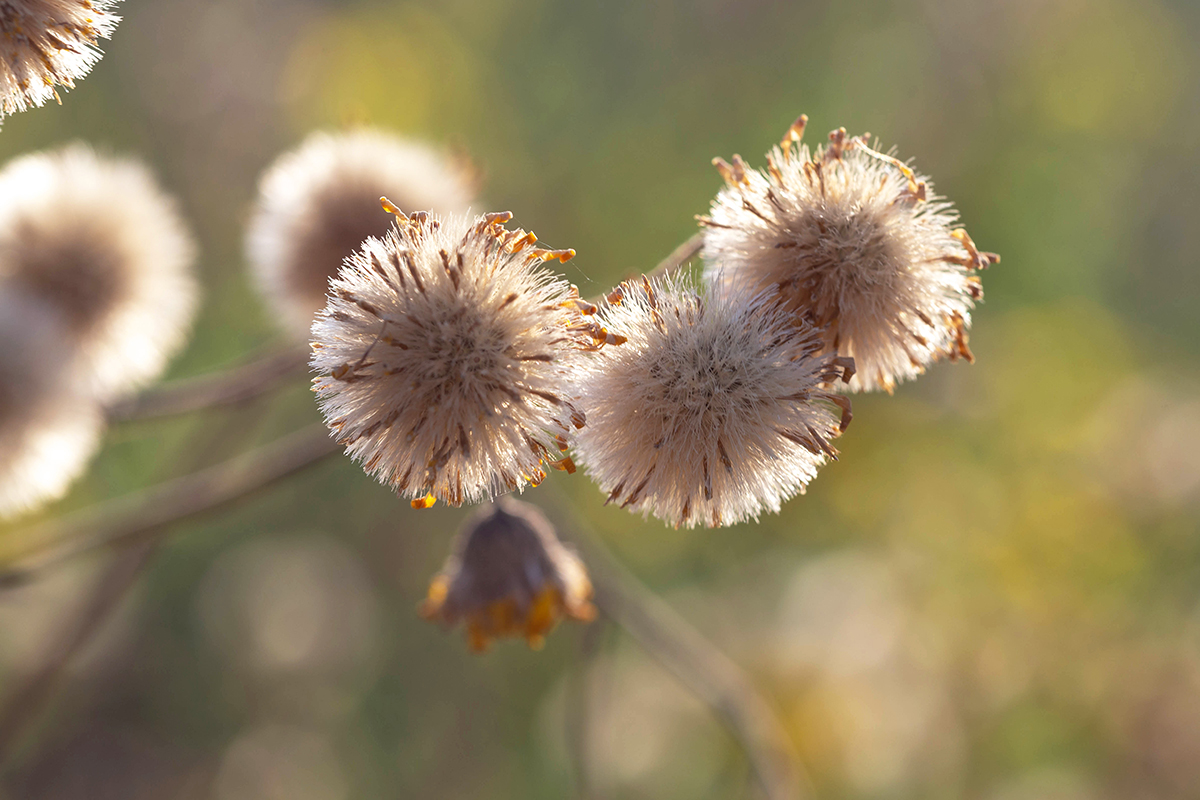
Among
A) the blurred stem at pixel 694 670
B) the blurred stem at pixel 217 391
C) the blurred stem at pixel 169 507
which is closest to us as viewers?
the blurred stem at pixel 169 507

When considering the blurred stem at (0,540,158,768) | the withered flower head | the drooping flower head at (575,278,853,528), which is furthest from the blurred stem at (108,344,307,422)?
the drooping flower head at (575,278,853,528)

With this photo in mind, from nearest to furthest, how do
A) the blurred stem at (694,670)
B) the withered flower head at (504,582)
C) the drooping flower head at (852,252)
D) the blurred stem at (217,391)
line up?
the drooping flower head at (852,252), the withered flower head at (504,582), the blurred stem at (217,391), the blurred stem at (694,670)

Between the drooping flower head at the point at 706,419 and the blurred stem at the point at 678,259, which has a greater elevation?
the blurred stem at the point at 678,259

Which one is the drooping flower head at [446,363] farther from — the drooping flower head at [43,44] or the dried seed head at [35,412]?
→ the dried seed head at [35,412]

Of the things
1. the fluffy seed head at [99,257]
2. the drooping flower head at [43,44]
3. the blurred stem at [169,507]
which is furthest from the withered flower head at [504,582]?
the fluffy seed head at [99,257]

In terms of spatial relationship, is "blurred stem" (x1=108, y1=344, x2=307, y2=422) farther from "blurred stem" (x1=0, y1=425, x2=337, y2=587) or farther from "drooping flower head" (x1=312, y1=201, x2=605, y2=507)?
"drooping flower head" (x1=312, y1=201, x2=605, y2=507)

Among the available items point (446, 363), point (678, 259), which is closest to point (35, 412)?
point (446, 363)

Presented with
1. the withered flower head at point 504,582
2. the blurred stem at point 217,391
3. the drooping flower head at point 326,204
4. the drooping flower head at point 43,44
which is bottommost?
the withered flower head at point 504,582

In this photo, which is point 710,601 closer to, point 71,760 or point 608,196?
point 608,196
